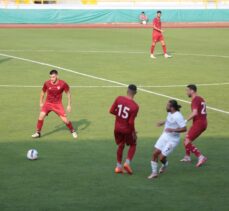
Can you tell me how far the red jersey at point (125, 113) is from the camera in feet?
46.9

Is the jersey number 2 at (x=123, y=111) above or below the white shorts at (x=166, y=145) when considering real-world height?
above

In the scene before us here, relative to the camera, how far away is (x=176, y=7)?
6662cm

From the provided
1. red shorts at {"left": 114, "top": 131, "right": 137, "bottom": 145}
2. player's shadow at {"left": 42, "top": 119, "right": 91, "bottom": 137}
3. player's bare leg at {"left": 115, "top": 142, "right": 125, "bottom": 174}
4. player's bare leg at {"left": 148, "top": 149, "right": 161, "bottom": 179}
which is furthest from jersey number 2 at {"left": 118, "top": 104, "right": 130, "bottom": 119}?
player's shadow at {"left": 42, "top": 119, "right": 91, "bottom": 137}

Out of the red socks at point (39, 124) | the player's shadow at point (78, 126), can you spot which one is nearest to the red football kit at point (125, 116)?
the red socks at point (39, 124)

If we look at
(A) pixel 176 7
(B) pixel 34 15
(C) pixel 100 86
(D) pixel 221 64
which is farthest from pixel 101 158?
(A) pixel 176 7

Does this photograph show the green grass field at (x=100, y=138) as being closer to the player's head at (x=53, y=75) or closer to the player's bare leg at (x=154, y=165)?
the player's bare leg at (x=154, y=165)

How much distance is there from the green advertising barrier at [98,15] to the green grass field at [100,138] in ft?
59.1

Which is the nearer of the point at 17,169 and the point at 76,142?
the point at 17,169

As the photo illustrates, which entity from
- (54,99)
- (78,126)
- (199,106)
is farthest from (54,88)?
(199,106)

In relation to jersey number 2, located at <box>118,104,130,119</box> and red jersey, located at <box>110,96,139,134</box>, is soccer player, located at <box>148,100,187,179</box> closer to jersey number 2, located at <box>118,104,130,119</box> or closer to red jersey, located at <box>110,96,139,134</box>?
red jersey, located at <box>110,96,139,134</box>

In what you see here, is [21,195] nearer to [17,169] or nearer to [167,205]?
[17,169]

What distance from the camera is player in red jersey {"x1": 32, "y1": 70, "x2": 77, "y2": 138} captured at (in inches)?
712

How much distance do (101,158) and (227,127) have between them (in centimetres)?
535

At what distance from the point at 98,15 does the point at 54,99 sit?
41.6 m
